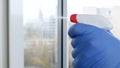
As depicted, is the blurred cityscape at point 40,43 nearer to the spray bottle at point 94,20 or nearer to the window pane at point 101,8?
the window pane at point 101,8

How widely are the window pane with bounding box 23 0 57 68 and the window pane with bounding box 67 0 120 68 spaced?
0.10 meters

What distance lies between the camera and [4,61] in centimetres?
55

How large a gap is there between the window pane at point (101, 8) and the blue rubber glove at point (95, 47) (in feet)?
1.22

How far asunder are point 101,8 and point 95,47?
43 cm

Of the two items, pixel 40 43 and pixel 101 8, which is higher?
pixel 101 8

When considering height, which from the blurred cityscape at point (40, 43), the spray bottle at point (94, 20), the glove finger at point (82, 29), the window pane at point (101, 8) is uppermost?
the window pane at point (101, 8)

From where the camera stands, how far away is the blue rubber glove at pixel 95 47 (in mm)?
527

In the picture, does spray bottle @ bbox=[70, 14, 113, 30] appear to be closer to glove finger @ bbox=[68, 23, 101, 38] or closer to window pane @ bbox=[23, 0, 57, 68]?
glove finger @ bbox=[68, 23, 101, 38]

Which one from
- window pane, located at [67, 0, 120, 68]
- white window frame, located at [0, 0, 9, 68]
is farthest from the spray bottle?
window pane, located at [67, 0, 120, 68]

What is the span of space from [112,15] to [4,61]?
1.86 ft

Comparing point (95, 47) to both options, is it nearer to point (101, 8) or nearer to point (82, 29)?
point (82, 29)

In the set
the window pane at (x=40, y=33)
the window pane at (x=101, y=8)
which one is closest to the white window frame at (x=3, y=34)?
the window pane at (x=40, y=33)

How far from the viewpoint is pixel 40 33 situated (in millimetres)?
857

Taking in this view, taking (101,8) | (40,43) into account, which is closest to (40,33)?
(40,43)
